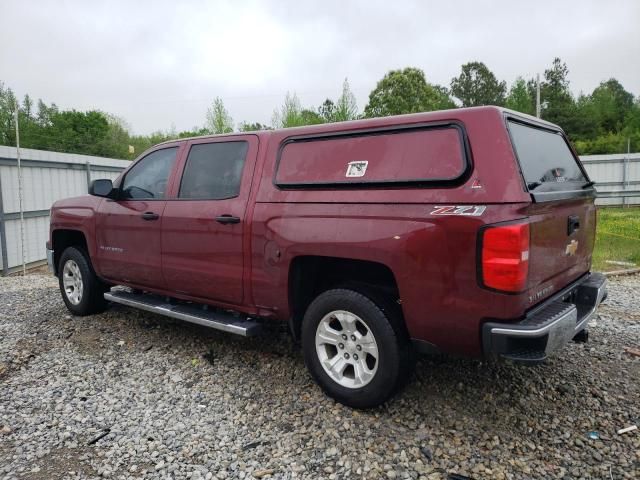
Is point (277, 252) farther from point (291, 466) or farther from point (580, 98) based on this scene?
point (580, 98)

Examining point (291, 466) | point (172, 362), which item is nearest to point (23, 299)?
point (172, 362)

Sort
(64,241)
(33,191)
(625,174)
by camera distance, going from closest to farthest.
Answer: (64,241) < (33,191) < (625,174)

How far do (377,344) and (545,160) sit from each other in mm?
1697

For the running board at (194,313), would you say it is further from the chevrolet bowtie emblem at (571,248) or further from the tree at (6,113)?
the tree at (6,113)

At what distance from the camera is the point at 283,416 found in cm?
326

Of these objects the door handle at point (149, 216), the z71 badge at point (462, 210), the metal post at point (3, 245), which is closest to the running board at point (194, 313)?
the door handle at point (149, 216)

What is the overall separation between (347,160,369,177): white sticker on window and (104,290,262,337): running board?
1.43 metres

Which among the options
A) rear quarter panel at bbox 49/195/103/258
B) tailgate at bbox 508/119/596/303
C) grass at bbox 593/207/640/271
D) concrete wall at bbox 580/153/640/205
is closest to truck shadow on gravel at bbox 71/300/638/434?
tailgate at bbox 508/119/596/303

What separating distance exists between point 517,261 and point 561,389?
1.56 m

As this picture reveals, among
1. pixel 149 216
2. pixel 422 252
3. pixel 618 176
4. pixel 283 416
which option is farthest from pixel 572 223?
pixel 618 176

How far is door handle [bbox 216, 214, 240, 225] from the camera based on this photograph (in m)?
3.72

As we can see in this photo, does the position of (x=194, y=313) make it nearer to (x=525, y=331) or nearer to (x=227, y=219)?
(x=227, y=219)

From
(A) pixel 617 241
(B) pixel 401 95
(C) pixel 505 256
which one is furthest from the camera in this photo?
(B) pixel 401 95

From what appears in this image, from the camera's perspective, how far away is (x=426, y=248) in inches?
110
